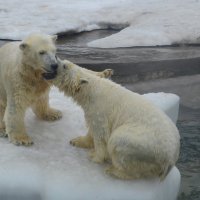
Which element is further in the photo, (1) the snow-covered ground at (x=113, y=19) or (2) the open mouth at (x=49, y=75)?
(1) the snow-covered ground at (x=113, y=19)

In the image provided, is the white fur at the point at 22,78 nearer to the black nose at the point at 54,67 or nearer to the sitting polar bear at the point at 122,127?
the black nose at the point at 54,67

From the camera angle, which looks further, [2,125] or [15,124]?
[2,125]

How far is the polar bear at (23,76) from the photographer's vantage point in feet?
13.1

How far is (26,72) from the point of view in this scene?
13.7ft

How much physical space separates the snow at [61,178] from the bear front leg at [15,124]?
2.4 inches

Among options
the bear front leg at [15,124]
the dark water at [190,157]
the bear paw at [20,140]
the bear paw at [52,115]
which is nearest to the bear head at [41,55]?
the bear front leg at [15,124]

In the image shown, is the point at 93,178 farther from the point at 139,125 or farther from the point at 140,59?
the point at 140,59

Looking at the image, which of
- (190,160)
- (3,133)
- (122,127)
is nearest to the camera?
(122,127)

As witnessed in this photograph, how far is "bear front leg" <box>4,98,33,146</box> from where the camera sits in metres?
4.27

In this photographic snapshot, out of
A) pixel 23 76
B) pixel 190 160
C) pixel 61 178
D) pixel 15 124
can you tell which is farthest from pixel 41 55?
pixel 190 160

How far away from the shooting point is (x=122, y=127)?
12.6ft

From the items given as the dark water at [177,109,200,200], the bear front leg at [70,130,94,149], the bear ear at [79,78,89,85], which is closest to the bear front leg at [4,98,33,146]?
the bear front leg at [70,130,94,149]

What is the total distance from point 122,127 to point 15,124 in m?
0.95

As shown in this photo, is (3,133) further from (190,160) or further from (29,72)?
(190,160)
